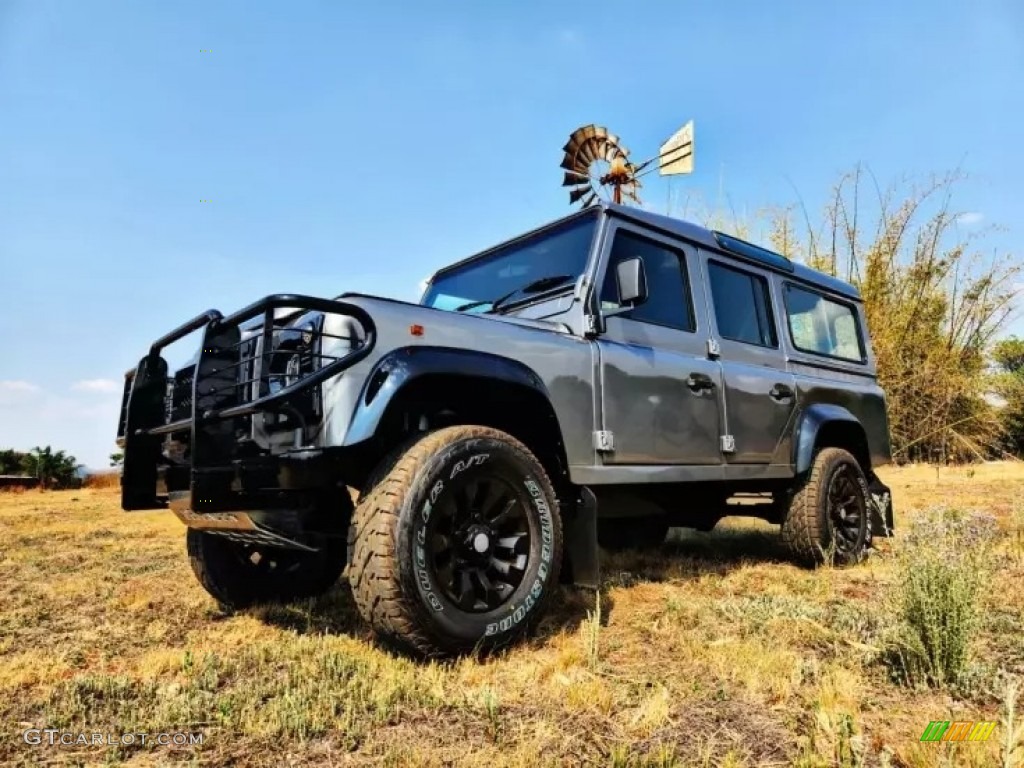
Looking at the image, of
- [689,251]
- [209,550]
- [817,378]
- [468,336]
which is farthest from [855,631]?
[209,550]

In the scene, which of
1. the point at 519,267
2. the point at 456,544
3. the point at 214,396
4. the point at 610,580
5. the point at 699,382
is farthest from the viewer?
the point at 610,580

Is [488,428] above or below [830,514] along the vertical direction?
above

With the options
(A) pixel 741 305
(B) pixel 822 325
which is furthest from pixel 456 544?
(B) pixel 822 325

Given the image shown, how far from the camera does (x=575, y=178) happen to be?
13242mm

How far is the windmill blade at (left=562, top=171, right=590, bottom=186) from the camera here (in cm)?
1318

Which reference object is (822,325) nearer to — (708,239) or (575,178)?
(708,239)

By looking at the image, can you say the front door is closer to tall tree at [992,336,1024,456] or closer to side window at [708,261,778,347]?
side window at [708,261,778,347]

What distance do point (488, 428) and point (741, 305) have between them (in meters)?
2.53

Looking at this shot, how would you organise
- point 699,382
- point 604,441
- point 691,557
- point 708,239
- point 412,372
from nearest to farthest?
point 412,372, point 604,441, point 699,382, point 708,239, point 691,557

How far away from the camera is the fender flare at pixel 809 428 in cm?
446

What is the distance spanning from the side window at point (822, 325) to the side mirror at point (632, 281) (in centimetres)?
217

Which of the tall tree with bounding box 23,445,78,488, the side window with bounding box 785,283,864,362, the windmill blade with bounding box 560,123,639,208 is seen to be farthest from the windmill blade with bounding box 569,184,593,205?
the tall tree with bounding box 23,445,78,488

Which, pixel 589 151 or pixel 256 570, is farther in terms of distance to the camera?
pixel 589 151

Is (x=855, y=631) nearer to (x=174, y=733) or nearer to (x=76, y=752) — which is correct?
(x=174, y=733)
